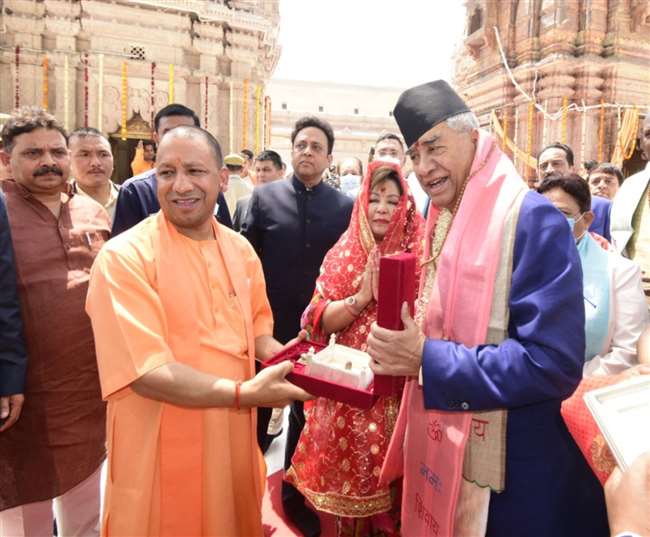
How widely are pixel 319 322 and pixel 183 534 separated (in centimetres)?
102

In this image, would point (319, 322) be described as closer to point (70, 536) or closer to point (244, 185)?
point (70, 536)

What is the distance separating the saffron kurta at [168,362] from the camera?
141 centimetres

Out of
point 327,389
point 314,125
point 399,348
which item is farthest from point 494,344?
point 314,125

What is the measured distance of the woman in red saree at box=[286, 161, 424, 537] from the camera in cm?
212

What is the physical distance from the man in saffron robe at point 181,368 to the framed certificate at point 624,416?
2.85 ft

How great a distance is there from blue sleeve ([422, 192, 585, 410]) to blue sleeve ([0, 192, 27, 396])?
163cm

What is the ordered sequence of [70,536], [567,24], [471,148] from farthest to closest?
1. [567,24]
2. [70,536]
3. [471,148]

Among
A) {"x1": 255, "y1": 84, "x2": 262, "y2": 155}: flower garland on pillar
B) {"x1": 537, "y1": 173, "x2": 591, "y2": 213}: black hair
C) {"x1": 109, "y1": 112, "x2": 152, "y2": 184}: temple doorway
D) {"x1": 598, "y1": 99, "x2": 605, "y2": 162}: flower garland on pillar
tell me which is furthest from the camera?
{"x1": 255, "y1": 84, "x2": 262, "y2": 155}: flower garland on pillar

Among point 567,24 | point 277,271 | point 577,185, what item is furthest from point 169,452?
point 567,24

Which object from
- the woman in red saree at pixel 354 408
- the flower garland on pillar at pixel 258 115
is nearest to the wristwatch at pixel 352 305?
the woman in red saree at pixel 354 408

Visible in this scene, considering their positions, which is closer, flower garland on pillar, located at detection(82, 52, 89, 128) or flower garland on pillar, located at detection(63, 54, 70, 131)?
flower garland on pillar, located at detection(63, 54, 70, 131)

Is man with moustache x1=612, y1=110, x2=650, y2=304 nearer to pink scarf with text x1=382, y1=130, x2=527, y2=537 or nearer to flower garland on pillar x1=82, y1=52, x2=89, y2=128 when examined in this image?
pink scarf with text x1=382, y1=130, x2=527, y2=537

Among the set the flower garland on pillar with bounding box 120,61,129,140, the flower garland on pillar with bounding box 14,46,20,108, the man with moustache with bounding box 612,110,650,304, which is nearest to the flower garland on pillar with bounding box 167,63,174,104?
the flower garland on pillar with bounding box 120,61,129,140

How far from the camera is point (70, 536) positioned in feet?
7.45
